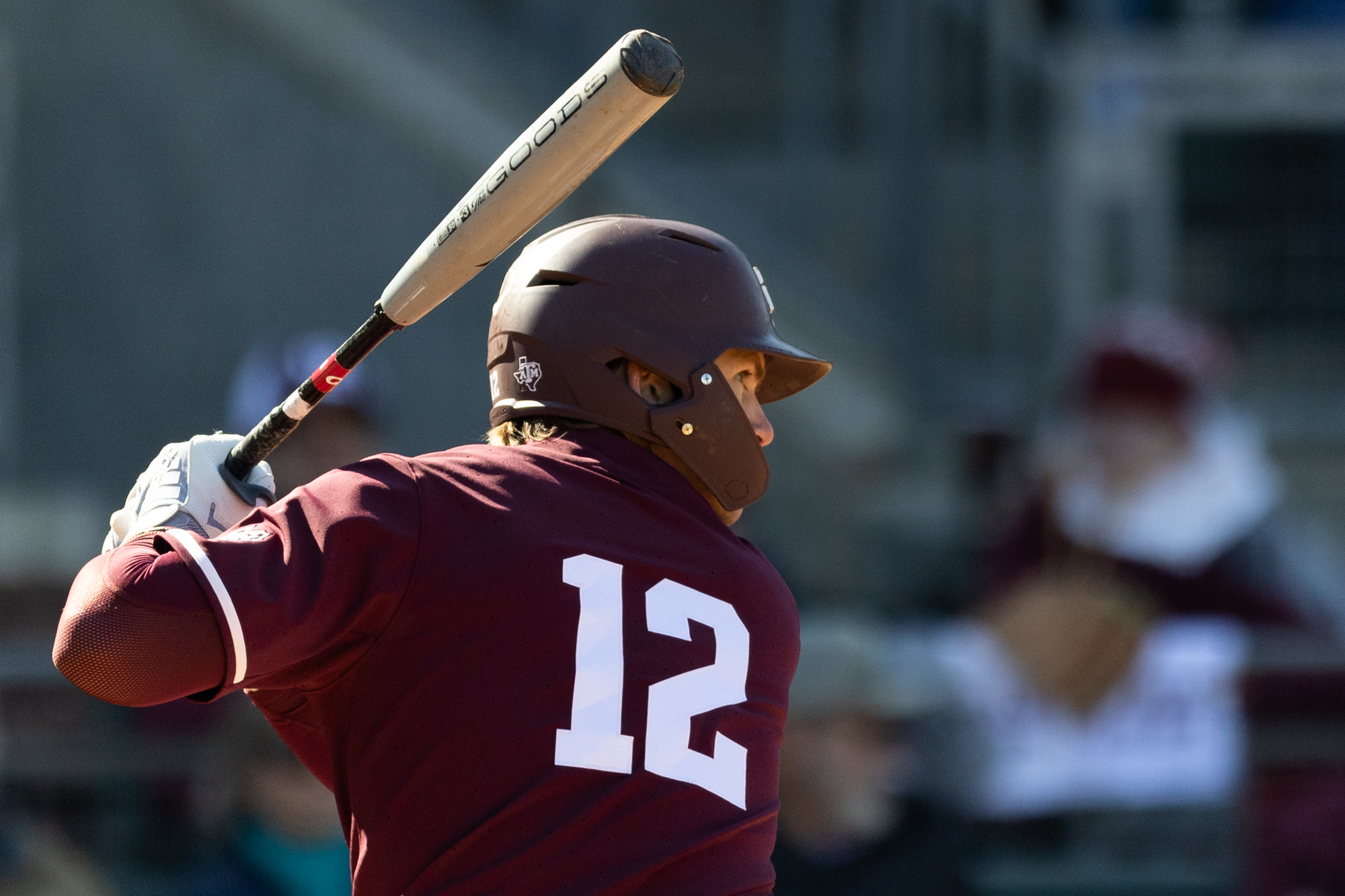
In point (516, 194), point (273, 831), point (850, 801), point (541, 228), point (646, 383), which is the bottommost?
point (273, 831)

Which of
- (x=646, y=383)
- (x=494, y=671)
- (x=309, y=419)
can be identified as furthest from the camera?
(x=309, y=419)

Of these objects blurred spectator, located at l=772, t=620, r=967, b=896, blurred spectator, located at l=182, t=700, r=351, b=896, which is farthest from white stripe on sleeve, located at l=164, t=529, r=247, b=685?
blurred spectator, located at l=772, t=620, r=967, b=896

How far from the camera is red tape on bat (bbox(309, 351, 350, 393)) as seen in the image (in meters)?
2.76

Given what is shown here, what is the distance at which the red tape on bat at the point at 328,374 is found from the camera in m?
→ 2.76

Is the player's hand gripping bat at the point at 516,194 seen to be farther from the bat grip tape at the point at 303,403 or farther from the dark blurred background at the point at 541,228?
the dark blurred background at the point at 541,228

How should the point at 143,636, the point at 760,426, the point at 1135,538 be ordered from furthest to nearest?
1. the point at 1135,538
2. the point at 760,426
3. the point at 143,636

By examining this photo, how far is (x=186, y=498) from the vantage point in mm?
2570

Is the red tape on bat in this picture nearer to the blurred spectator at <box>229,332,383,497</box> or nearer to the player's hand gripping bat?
the player's hand gripping bat

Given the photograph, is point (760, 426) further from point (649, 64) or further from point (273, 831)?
point (273, 831)

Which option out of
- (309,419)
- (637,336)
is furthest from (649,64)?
(309,419)

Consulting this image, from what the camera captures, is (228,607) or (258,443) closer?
(228,607)

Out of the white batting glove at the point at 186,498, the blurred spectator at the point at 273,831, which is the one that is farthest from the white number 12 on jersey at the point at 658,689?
the blurred spectator at the point at 273,831

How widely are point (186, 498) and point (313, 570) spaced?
→ 37 cm

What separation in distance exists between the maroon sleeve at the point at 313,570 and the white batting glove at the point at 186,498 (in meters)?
0.17
